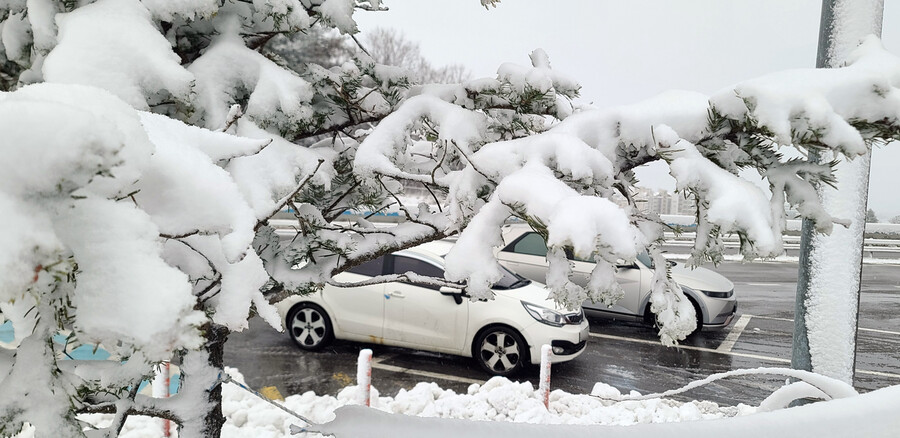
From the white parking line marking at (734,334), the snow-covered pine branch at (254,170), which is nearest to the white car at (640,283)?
the white parking line marking at (734,334)

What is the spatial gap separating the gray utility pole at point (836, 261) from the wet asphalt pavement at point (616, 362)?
335cm

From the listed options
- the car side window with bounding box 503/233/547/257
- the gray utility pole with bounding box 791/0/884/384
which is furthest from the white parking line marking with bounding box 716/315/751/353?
the gray utility pole with bounding box 791/0/884/384

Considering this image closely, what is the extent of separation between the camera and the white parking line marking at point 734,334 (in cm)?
830

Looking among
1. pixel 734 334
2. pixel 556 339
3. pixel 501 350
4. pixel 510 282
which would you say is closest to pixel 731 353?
pixel 734 334

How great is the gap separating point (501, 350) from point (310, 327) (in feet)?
9.08

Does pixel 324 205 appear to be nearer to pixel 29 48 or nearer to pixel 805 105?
pixel 29 48

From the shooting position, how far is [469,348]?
680 centimetres

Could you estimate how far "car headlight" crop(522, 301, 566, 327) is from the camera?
6.59 m

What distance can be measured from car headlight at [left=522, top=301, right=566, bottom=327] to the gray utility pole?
138 inches

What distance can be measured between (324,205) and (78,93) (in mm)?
1675

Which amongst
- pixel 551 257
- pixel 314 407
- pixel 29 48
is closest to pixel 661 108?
pixel 551 257

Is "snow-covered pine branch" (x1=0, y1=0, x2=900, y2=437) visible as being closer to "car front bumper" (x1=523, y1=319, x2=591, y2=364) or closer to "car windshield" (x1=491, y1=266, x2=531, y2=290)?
"car front bumper" (x1=523, y1=319, x2=591, y2=364)

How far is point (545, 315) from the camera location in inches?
261

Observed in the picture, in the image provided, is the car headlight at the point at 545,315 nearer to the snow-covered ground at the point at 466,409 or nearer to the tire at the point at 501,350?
the tire at the point at 501,350
